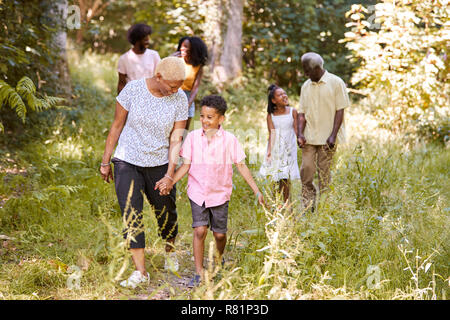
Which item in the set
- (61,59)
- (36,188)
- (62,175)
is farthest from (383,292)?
(61,59)

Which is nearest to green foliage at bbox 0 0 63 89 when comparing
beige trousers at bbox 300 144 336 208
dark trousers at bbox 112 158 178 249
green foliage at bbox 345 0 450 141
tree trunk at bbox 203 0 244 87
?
dark trousers at bbox 112 158 178 249

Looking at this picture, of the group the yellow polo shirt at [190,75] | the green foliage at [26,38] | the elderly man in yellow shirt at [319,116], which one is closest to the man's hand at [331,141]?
the elderly man in yellow shirt at [319,116]

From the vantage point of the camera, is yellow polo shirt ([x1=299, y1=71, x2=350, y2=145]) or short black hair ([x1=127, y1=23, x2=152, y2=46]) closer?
yellow polo shirt ([x1=299, y1=71, x2=350, y2=145])

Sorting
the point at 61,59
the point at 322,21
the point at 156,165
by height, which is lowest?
the point at 156,165

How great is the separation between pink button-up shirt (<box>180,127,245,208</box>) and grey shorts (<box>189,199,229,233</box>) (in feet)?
0.17

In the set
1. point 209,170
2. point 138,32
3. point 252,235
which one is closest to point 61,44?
point 138,32

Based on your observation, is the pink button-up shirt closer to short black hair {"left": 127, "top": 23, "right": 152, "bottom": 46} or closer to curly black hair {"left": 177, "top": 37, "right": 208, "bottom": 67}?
curly black hair {"left": 177, "top": 37, "right": 208, "bottom": 67}

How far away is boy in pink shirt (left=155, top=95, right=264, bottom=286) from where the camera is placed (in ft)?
13.6

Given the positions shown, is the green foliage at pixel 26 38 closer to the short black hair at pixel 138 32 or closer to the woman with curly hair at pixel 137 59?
the woman with curly hair at pixel 137 59

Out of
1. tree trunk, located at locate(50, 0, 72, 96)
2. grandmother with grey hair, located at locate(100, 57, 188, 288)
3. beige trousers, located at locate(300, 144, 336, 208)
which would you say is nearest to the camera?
grandmother with grey hair, located at locate(100, 57, 188, 288)
